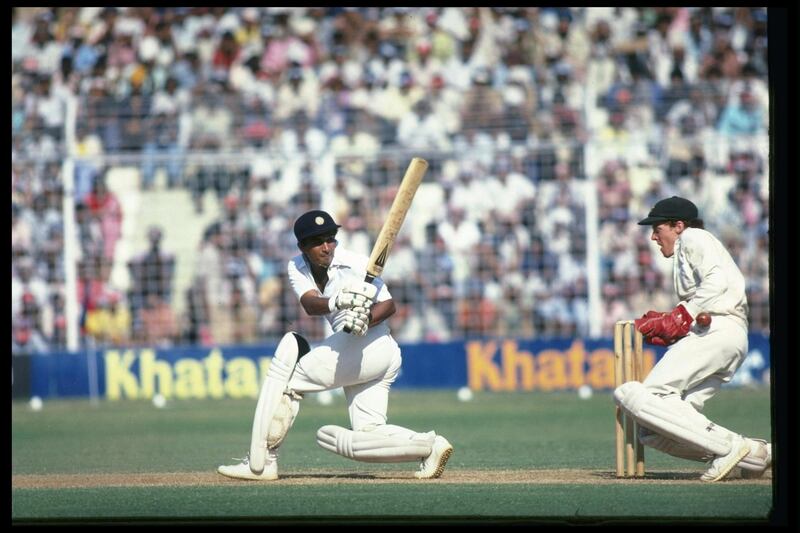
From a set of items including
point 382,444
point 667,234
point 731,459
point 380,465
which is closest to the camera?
point 731,459

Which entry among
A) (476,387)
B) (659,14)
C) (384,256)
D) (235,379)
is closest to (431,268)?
(476,387)

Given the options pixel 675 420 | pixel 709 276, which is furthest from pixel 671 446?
pixel 709 276

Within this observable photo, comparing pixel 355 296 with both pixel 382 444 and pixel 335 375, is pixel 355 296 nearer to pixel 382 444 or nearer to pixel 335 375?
pixel 335 375

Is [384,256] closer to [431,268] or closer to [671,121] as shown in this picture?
[431,268]

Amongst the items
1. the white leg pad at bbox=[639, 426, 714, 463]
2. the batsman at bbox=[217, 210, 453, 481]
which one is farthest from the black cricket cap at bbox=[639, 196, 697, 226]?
the batsman at bbox=[217, 210, 453, 481]

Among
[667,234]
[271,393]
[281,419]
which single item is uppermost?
[667,234]

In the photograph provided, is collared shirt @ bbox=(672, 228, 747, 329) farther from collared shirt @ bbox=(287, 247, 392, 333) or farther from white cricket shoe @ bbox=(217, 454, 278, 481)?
white cricket shoe @ bbox=(217, 454, 278, 481)

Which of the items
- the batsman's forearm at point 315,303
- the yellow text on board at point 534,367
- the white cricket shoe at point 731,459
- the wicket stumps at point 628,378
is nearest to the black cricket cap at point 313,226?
the batsman's forearm at point 315,303
